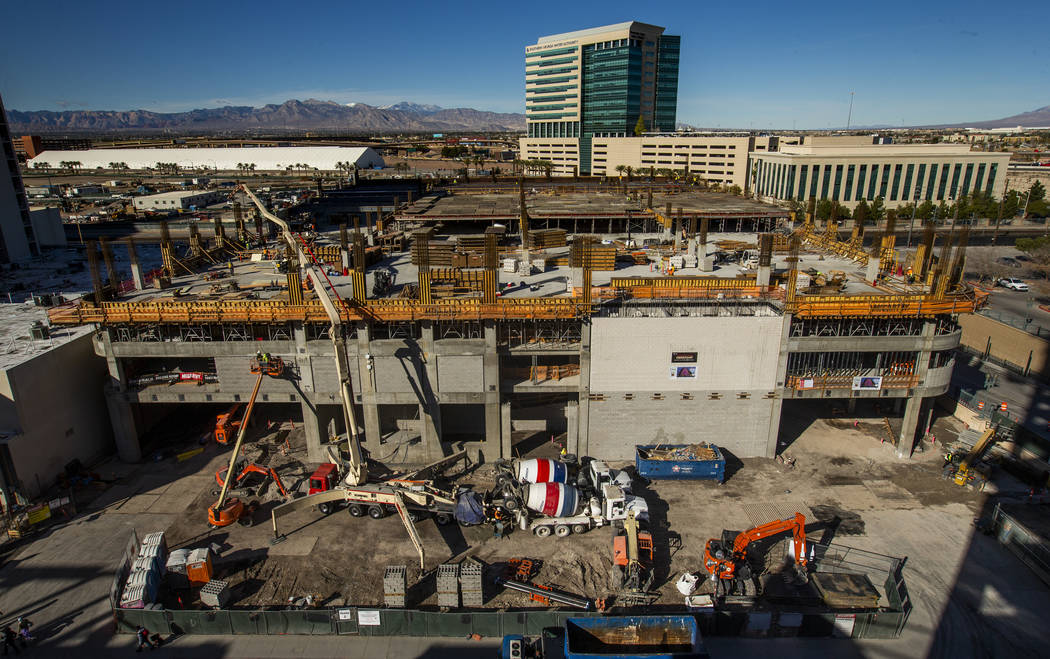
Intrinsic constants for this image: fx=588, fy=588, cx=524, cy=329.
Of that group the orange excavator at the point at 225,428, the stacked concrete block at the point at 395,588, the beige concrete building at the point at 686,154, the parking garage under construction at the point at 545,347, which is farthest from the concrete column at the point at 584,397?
the beige concrete building at the point at 686,154

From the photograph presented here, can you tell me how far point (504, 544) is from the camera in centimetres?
2834

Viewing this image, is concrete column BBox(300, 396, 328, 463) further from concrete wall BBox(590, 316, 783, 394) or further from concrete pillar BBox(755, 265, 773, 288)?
concrete pillar BBox(755, 265, 773, 288)

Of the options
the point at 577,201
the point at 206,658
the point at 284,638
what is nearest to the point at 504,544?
the point at 284,638

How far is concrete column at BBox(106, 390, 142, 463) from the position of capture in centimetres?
3488

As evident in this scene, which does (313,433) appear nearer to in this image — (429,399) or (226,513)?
(226,513)

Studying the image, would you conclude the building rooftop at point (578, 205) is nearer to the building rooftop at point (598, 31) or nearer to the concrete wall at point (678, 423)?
the concrete wall at point (678, 423)

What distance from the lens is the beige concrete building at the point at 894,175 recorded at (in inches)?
4855

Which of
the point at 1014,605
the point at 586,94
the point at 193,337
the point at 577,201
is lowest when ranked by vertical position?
the point at 1014,605

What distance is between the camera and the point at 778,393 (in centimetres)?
3441

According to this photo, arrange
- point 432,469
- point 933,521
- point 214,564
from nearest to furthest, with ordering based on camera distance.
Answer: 1. point 214,564
2. point 933,521
3. point 432,469

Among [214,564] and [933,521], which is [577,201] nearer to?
[933,521]

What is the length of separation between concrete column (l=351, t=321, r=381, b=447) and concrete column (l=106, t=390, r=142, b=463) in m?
13.7

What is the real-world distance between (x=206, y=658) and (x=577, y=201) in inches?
2294

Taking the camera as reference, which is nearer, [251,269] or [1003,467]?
[1003,467]
